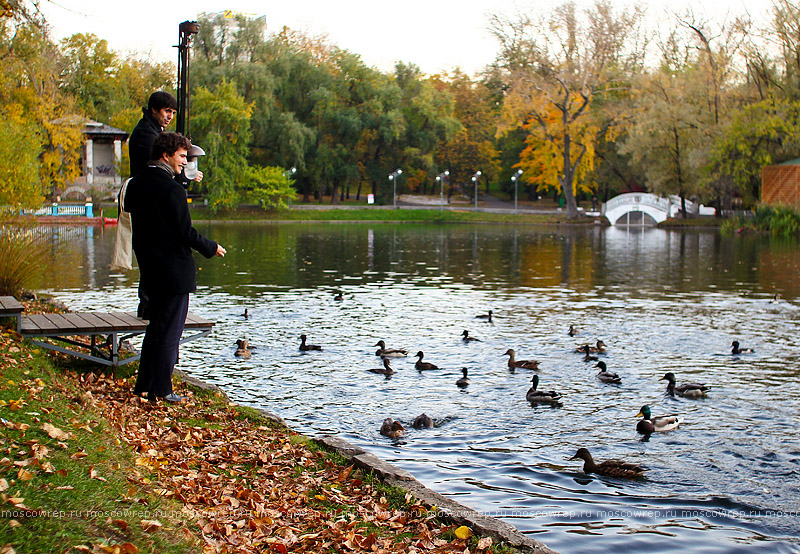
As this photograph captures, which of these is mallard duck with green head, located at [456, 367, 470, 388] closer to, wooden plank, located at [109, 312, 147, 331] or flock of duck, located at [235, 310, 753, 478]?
flock of duck, located at [235, 310, 753, 478]

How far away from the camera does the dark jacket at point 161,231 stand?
7703 millimetres

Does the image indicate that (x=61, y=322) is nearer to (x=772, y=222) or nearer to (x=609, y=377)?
(x=609, y=377)

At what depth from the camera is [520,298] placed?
22.4 metres

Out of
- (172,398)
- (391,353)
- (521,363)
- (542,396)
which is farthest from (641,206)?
(172,398)

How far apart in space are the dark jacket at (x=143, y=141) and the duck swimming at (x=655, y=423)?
21.4 feet

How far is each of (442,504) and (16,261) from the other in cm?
1014

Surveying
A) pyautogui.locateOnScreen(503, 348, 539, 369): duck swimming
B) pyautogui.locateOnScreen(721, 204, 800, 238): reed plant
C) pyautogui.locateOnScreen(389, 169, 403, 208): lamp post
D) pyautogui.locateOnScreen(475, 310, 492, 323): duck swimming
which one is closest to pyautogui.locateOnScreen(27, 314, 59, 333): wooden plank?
pyautogui.locateOnScreen(503, 348, 539, 369): duck swimming

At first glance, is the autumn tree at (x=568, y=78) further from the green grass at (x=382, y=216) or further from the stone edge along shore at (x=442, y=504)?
the stone edge along shore at (x=442, y=504)

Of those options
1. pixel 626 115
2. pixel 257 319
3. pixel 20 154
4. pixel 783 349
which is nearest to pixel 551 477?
pixel 783 349

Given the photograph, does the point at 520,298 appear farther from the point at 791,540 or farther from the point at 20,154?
the point at 20,154

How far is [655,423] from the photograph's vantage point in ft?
32.7

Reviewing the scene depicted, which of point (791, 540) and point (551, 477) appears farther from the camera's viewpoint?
point (551, 477)

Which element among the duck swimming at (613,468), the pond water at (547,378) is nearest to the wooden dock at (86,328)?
the pond water at (547,378)

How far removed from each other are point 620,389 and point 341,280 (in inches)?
597
